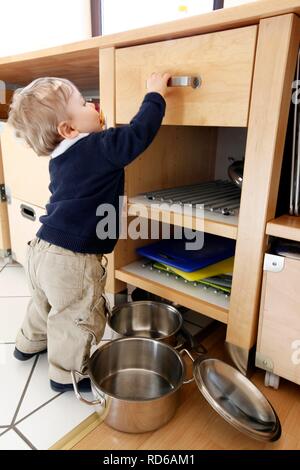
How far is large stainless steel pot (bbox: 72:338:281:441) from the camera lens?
548 millimetres

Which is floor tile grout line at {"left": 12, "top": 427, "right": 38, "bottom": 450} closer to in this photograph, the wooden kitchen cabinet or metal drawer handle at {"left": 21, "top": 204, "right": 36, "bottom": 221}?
the wooden kitchen cabinet

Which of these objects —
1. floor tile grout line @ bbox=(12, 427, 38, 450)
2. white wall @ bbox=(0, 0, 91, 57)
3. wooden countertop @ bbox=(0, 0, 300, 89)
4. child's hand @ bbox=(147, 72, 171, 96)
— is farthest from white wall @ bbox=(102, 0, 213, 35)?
floor tile grout line @ bbox=(12, 427, 38, 450)

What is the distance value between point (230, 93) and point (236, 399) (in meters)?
0.53

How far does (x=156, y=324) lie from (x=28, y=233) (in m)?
0.52

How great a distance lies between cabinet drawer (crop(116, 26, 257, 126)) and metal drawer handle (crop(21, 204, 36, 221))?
50 cm

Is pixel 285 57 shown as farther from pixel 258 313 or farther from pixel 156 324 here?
pixel 156 324

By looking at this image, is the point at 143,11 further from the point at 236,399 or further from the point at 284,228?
the point at 236,399

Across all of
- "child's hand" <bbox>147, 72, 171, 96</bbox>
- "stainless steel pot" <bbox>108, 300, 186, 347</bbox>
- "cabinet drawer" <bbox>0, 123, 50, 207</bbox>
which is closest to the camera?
"child's hand" <bbox>147, 72, 171, 96</bbox>

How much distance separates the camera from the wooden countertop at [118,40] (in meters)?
0.52

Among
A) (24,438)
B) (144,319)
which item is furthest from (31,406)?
(144,319)

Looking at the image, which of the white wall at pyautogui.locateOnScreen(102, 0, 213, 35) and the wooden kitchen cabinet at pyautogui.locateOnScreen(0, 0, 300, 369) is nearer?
the wooden kitchen cabinet at pyautogui.locateOnScreen(0, 0, 300, 369)

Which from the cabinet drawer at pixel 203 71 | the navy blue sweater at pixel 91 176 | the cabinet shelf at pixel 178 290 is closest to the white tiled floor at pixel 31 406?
the cabinet shelf at pixel 178 290

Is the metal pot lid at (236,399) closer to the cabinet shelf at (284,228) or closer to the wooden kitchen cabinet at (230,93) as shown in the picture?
the wooden kitchen cabinet at (230,93)

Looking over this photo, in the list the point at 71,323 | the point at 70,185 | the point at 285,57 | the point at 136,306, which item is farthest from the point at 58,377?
the point at 285,57
